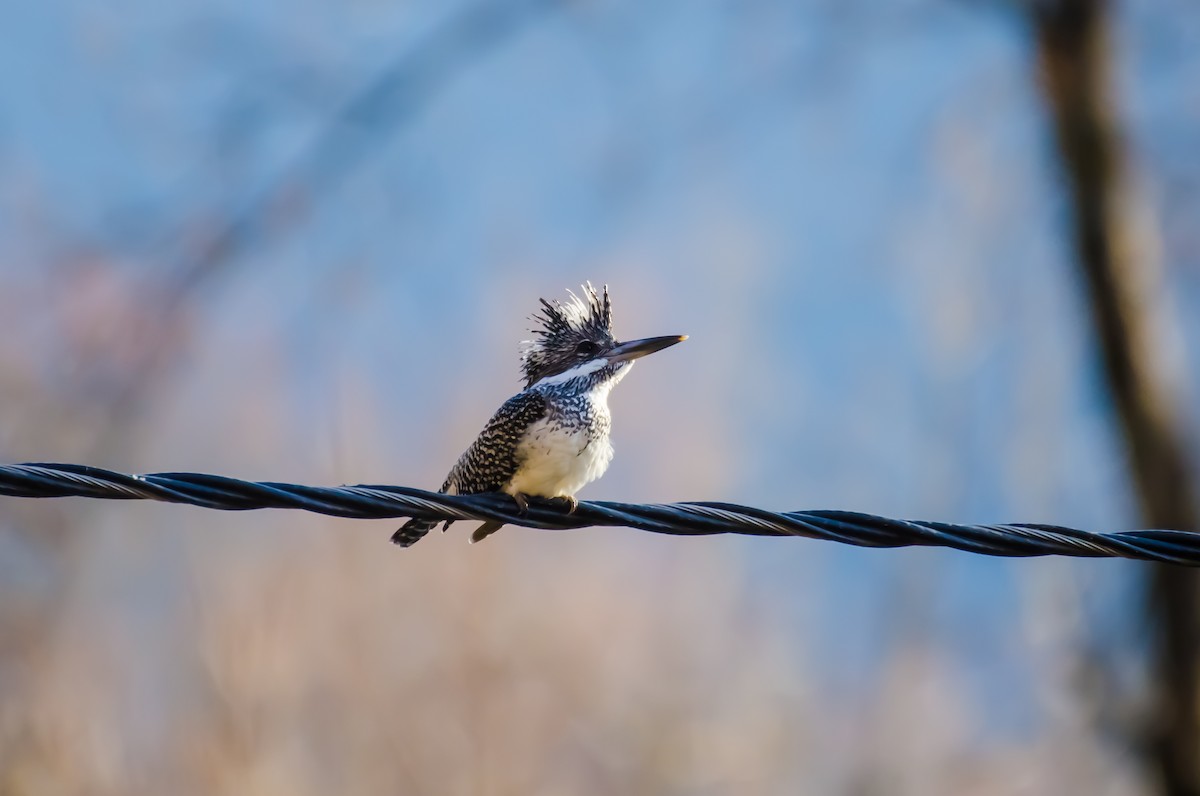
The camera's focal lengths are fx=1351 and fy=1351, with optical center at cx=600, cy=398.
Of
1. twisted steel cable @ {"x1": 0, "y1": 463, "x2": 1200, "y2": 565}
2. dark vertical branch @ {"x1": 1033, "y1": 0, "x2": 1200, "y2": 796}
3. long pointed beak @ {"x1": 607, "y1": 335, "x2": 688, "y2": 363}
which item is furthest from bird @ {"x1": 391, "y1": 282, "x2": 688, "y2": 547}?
dark vertical branch @ {"x1": 1033, "y1": 0, "x2": 1200, "y2": 796}

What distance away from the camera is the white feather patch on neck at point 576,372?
4.57 meters

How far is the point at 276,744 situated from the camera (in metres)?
10.7

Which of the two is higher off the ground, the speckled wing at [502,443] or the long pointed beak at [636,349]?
the long pointed beak at [636,349]

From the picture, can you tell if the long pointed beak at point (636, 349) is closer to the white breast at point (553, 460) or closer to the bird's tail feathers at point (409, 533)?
the white breast at point (553, 460)

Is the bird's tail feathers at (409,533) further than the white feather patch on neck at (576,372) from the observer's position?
No

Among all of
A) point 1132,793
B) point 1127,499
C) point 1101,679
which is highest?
point 1127,499

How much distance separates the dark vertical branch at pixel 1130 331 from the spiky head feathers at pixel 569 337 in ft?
17.2

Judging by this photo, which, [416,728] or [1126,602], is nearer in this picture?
[1126,602]

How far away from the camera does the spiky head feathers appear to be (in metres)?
4.75

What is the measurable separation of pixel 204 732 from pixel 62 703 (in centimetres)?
108

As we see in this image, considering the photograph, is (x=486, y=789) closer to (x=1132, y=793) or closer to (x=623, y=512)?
(x=1132, y=793)

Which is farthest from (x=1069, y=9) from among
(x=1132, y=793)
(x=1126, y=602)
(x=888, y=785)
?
(x=888, y=785)

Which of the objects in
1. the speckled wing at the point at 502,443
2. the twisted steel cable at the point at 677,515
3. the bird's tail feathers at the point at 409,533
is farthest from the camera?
the speckled wing at the point at 502,443


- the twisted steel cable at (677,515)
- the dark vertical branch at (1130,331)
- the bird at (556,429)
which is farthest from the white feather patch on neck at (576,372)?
the dark vertical branch at (1130,331)
